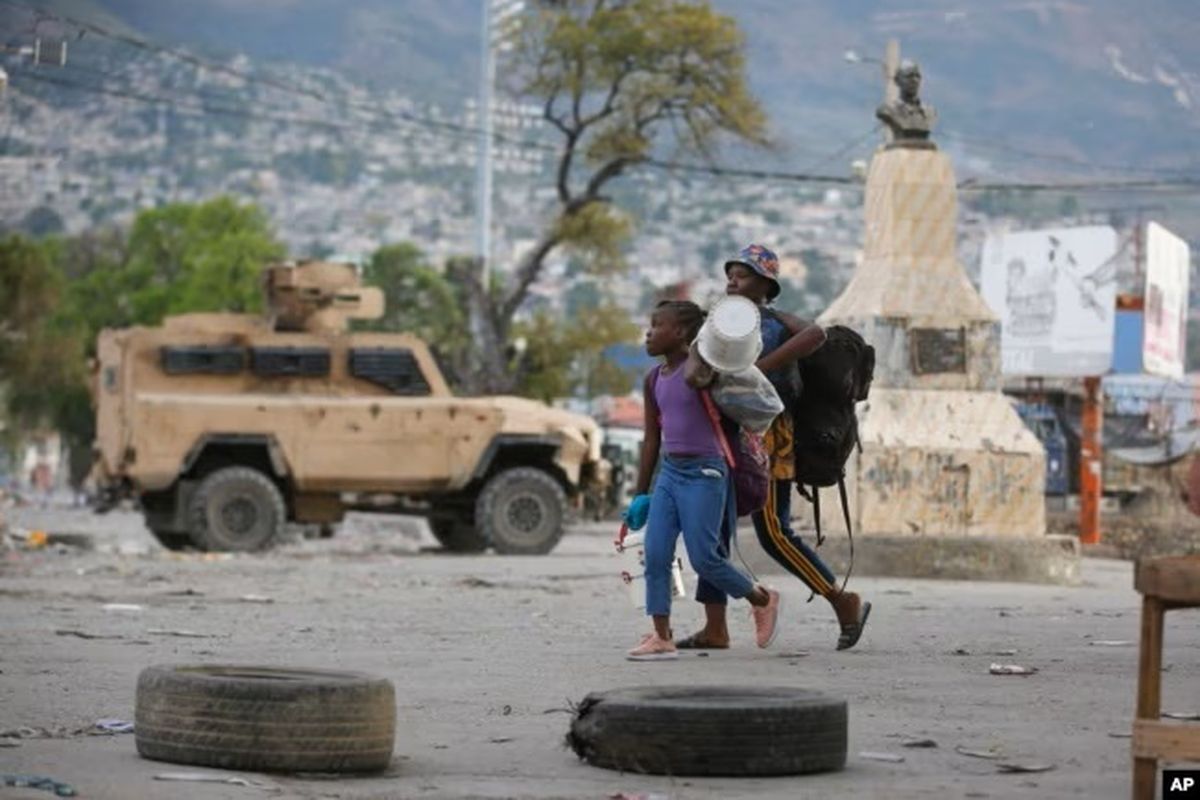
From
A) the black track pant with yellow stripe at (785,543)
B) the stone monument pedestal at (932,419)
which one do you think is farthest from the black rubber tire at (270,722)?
the stone monument pedestal at (932,419)

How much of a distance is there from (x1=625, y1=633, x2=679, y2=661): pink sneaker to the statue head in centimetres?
987

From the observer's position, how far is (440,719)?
29.7 ft

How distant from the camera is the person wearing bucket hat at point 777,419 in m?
11.1

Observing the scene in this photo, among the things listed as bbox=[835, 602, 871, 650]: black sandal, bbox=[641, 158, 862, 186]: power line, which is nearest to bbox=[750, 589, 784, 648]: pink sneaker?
bbox=[835, 602, 871, 650]: black sandal

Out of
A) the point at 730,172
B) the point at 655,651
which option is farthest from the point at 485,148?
the point at 655,651

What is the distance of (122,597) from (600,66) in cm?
2860

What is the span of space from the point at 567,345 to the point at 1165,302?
12.7 metres

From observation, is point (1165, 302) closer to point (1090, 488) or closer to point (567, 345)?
point (1090, 488)

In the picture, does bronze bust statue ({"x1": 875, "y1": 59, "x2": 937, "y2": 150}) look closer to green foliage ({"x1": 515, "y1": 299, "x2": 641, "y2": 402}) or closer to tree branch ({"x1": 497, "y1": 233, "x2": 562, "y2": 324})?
tree branch ({"x1": 497, "y1": 233, "x2": 562, "y2": 324})

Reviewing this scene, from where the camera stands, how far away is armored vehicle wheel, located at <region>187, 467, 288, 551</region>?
1055 inches

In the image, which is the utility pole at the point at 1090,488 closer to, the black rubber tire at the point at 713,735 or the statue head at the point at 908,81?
the statue head at the point at 908,81

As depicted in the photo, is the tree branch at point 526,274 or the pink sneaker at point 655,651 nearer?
the pink sneaker at point 655,651

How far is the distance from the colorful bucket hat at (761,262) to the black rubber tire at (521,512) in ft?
54.0

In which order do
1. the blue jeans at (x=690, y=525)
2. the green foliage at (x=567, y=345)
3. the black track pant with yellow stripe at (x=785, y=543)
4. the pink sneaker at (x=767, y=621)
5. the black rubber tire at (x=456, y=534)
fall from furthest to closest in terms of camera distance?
the green foliage at (x=567, y=345) < the black rubber tire at (x=456, y=534) < the pink sneaker at (x=767, y=621) < the black track pant with yellow stripe at (x=785, y=543) < the blue jeans at (x=690, y=525)
